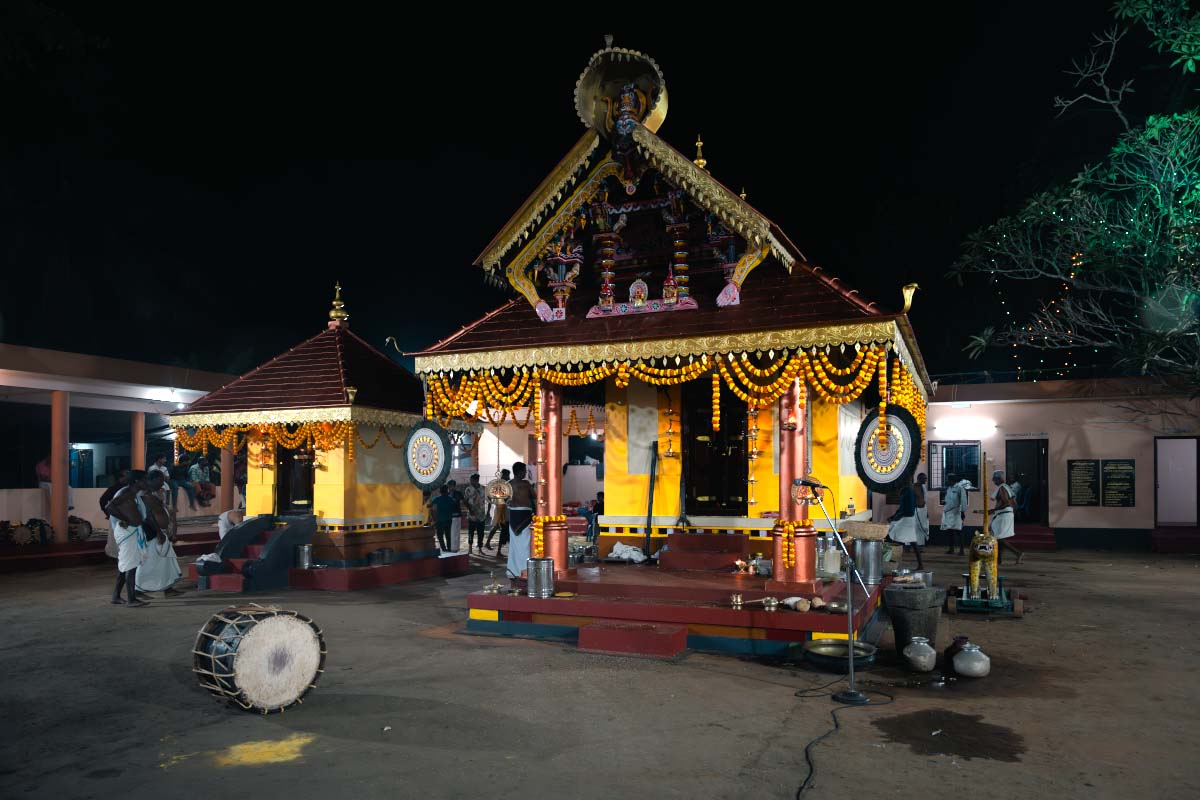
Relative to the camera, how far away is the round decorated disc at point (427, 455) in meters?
14.6

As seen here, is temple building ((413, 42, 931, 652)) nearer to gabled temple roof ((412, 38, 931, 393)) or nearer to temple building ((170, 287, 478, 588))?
gabled temple roof ((412, 38, 931, 393))

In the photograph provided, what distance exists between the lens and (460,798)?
4855mm

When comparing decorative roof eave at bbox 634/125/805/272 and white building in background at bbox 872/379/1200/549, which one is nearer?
decorative roof eave at bbox 634/125/805/272

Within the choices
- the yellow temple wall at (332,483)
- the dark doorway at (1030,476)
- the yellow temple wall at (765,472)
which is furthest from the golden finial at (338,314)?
the dark doorway at (1030,476)

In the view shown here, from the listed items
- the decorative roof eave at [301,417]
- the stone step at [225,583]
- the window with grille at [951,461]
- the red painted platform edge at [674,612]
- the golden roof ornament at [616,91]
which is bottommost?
the stone step at [225,583]

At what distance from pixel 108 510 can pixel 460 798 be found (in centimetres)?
916

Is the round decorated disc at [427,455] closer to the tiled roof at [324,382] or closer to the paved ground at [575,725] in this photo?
the tiled roof at [324,382]

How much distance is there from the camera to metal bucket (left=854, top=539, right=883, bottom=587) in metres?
11.1

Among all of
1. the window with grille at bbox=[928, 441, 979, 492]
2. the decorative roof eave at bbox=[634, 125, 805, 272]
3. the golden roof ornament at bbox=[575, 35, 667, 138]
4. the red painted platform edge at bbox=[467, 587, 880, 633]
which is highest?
the golden roof ornament at bbox=[575, 35, 667, 138]

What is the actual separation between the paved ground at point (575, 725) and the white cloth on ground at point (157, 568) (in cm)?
211

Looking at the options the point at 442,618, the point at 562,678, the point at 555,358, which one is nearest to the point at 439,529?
the point at 442,618

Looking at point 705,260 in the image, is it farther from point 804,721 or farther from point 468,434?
point 468,434

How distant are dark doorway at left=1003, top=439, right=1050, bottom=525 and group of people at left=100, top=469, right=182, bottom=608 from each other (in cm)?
1859

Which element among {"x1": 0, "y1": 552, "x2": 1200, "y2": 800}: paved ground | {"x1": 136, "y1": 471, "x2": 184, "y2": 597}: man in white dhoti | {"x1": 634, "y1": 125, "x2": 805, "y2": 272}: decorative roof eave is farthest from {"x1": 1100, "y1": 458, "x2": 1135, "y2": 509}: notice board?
{"x1": 136, "y1": 471, "x2": 184, "y2": 597}: man in white dhoti
